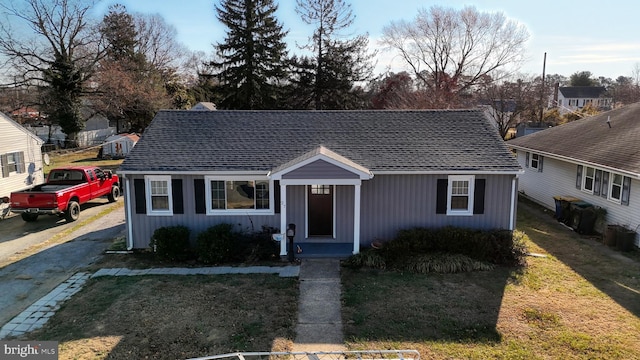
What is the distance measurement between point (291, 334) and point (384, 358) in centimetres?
185

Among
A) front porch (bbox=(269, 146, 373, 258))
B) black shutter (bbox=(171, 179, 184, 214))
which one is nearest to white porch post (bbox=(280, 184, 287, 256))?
front porch (bbox=(269, 146, 373, 258))

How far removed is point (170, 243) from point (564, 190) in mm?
16092

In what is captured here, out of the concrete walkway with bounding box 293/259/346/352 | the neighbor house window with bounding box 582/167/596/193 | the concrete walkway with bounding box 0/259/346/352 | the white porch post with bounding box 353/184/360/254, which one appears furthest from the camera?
the neighbor house window with bounding box 582/167/596/193

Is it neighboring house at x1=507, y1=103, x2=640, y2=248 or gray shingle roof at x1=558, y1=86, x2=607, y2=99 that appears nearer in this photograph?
neighboring house at x1=507, y1=103, x2=640, y2=248

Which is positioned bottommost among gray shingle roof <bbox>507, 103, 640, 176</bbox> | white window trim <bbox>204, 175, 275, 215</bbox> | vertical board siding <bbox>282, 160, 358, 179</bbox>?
white window trim <bbox>204, 175, 275, 215</bbox>

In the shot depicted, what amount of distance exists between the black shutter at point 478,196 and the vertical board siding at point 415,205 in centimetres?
13

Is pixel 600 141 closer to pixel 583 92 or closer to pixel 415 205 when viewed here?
pixel 415 205

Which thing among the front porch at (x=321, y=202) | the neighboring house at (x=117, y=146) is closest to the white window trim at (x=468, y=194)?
the front porch at (x=321, y=202)

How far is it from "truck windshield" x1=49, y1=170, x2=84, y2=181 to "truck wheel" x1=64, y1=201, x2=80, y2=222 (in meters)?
1.71

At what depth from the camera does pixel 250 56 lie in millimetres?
38750

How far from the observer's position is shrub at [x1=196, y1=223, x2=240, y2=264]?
11906 millimetres

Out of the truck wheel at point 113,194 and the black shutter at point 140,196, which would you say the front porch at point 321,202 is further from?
the truck wheel at point 113,194

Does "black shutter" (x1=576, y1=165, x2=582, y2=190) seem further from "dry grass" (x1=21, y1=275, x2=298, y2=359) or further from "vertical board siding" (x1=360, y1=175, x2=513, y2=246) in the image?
"dry grass" (x1=21, y1=275, x2=298, y2=359)

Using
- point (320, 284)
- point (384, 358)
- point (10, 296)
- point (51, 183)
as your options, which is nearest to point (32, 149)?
point (51, 183)
